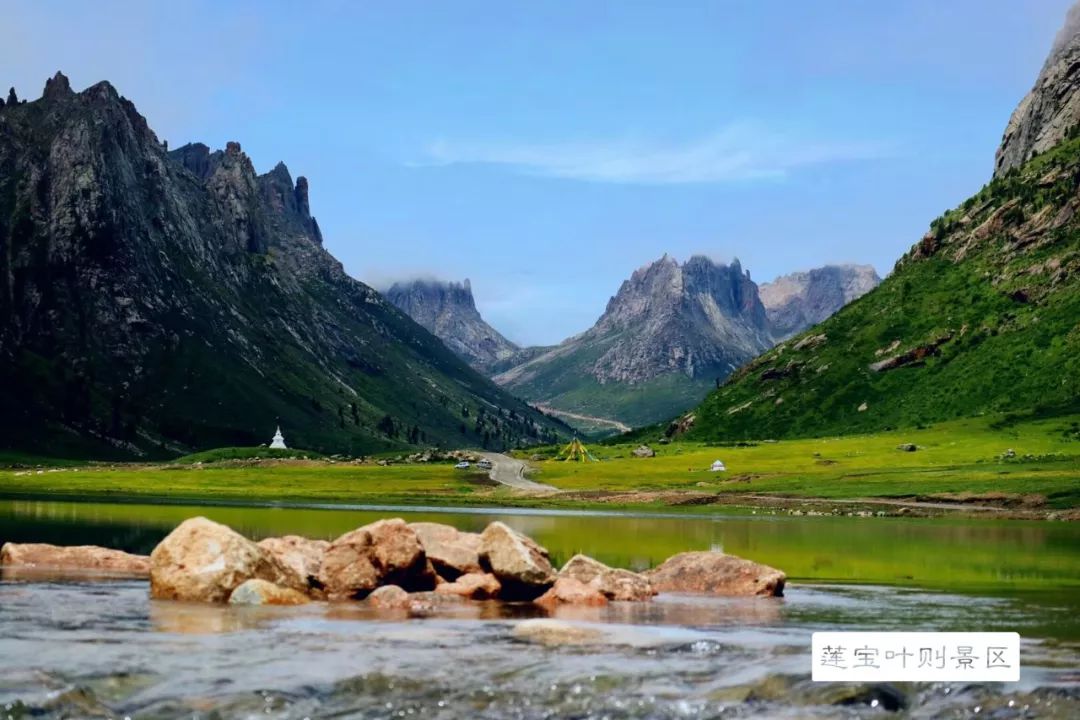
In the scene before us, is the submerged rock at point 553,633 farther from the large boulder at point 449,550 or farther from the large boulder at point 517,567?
the large boulder at point 449,550

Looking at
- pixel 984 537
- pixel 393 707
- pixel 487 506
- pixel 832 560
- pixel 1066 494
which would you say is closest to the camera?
pixel 393 707

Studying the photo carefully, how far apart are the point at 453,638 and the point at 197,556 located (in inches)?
676

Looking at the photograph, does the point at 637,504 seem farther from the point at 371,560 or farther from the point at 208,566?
the point at 208,566

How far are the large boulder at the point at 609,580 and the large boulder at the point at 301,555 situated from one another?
1198 centimetres

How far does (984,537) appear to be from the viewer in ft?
363

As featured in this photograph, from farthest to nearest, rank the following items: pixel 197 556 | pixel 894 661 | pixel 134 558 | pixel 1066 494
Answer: pixel 1066 494 < pixel 134 558 < pixel 197 556 < pixel 894 661

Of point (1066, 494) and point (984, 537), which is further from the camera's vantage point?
point (1066, 494)

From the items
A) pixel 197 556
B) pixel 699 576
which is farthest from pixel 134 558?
pixel 699 576

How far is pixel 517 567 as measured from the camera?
5809 centimetres

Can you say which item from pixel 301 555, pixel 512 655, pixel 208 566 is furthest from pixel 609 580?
pixel 512 655

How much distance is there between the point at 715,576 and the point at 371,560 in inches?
715

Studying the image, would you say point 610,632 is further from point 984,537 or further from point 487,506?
point 487,506

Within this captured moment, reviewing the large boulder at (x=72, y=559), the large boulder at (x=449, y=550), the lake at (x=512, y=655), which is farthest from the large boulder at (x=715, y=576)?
the large boulder at (x=72, y=559)

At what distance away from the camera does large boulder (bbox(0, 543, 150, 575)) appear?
68.4 m
